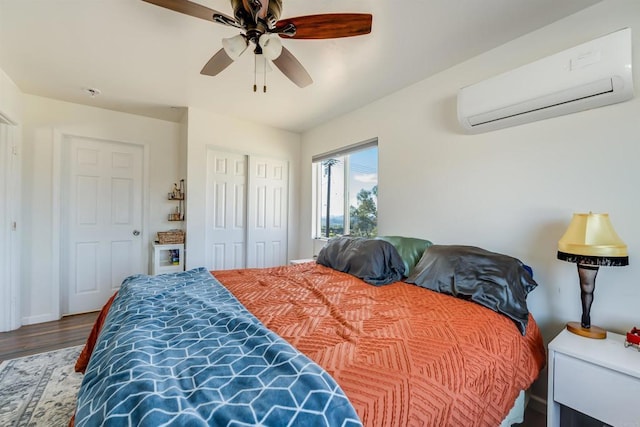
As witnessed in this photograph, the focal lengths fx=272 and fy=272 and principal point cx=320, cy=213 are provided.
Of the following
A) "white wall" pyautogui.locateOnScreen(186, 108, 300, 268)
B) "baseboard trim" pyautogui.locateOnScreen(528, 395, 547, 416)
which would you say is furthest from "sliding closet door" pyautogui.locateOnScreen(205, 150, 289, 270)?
"baseboard trim" pyautogui.locateOnScreen(528, 395, 547, 416)

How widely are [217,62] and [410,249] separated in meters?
2.01

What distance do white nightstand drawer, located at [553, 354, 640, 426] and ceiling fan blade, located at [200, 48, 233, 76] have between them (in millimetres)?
2497

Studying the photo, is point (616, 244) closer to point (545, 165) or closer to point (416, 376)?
point (545, 165)

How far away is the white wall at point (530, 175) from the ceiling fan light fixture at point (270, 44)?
154 cm

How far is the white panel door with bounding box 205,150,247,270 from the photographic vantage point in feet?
11.5

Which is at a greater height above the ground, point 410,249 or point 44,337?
point 410,249

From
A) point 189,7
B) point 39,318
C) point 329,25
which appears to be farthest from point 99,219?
point 329,25

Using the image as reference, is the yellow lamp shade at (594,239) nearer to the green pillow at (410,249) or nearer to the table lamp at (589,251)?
the table lamp at (589,251)

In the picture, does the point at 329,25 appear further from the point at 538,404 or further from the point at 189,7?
the point at 538,404

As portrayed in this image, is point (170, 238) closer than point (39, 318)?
No

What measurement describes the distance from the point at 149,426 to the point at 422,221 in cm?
235

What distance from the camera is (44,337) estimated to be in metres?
2.61

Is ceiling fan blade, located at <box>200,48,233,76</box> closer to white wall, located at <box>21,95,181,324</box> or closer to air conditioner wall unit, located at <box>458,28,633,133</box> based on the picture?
air conditioner wall unit, located at <box>458,28,633,133</box>

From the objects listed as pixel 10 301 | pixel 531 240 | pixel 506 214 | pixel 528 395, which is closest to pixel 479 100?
pixel 506 214
